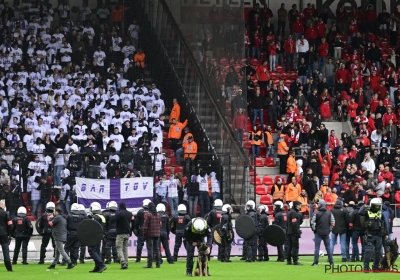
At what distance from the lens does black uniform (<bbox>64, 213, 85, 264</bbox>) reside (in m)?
26.2

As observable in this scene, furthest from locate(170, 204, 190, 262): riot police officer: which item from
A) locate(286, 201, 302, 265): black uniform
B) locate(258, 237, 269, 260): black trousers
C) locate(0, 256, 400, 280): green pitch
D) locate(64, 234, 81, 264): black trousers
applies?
locate(286, 201, 302, 265): black uniform

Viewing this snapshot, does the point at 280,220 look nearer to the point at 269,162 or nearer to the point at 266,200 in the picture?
the point at 266,200

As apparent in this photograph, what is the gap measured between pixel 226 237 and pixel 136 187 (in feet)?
15.3

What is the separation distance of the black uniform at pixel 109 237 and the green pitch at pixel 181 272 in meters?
0.49

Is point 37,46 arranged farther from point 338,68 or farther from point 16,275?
point 16,275

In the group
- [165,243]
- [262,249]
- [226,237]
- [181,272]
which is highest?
[226,237]

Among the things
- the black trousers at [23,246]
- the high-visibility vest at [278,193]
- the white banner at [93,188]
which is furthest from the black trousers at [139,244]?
the high-visibility vest at [278,193]

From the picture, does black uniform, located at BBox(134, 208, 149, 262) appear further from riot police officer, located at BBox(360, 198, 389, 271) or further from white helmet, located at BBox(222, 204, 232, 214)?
riot police officer, located at BBox(360, 198, 389, 271)

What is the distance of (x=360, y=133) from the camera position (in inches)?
1507

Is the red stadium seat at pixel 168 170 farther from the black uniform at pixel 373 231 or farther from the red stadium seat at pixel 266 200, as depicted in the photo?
the black uniform at pixel 373 231

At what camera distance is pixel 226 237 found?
2803cm

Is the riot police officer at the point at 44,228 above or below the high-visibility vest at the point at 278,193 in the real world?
below

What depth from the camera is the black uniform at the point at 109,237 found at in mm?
27031

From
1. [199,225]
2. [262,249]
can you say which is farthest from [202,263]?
[262,249]
